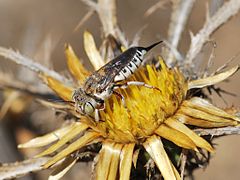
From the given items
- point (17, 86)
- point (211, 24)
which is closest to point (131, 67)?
point (211, 24)

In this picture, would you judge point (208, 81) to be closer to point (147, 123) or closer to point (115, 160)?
point (147, 123)

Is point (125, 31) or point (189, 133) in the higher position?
point (125, 31)

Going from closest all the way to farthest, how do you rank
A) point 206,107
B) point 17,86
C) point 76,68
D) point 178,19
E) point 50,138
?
point 206,107
point 50,138
point 76,68
point 178,19
point 17,86

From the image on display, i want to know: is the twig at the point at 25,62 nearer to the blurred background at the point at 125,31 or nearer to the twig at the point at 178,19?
the twig at the point at 178,19

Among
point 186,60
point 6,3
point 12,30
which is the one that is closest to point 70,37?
point 12,30

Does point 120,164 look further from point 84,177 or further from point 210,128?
point 84,177

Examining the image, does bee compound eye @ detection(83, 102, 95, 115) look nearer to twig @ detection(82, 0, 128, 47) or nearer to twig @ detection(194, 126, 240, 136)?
twig @ detection(194, 126, 240, 136)
